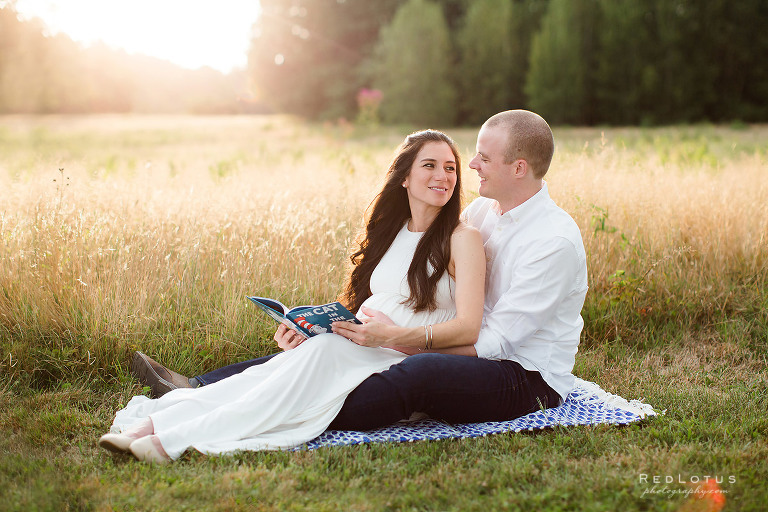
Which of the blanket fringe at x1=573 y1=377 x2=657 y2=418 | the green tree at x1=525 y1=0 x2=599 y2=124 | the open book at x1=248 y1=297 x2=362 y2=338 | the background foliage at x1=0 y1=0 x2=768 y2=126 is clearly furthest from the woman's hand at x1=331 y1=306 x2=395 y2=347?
the green tree at x1=525 y1=0 x2=599 y2=124

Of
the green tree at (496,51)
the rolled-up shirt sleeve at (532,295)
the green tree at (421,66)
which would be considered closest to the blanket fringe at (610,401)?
the rolled-up shirt sleeve at (532,295)

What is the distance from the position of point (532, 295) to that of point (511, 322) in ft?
0.58

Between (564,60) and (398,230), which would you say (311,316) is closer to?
(398,230)

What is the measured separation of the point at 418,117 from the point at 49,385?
102 ft

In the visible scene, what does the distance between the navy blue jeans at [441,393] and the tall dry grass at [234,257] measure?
1.39 meters

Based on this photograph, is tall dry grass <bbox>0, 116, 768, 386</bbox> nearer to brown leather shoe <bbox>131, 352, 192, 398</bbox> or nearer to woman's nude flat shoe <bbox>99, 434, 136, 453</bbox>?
brown leather shoe <bbox>131, 352, 192, 398</bbox>

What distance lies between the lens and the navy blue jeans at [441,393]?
336 cm

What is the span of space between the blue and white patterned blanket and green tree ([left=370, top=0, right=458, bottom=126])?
30696mm

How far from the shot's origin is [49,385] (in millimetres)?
4242

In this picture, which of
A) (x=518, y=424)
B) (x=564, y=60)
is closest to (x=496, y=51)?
(x=564, y=60)

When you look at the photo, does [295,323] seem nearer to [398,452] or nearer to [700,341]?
[398,452]

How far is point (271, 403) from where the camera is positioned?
10.9 feet

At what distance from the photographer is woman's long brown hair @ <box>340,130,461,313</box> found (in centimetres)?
369

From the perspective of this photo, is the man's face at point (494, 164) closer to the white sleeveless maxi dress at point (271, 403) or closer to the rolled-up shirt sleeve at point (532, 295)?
the rolled-up shirt sleeve at point (532, 295)
